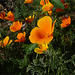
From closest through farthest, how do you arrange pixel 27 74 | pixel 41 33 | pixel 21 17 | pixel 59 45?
pixel 41 33, pixel 27 74, pixel 59 45, pixel 21 17

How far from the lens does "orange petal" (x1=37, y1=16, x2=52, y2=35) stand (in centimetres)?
118

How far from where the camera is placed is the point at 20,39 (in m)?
2.06

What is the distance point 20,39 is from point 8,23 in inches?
61.3

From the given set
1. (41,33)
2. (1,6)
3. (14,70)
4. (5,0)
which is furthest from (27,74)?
(5,0)

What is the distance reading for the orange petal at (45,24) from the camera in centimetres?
118

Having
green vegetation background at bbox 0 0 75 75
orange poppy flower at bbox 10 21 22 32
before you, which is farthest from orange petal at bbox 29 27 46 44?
orange poppy flower at bbox 10 21 22 32

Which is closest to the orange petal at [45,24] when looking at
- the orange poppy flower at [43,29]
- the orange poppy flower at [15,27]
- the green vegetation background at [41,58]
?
the orange poppy flower at [43,29]

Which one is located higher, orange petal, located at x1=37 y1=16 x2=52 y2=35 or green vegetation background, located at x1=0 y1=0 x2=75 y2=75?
orange petal, located at x1=37 y1=16 x2=52 y2=35

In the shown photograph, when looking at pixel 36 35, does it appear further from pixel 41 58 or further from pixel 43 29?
pixel 41 58

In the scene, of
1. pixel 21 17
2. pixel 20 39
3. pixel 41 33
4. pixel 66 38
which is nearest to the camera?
pixel 41 33

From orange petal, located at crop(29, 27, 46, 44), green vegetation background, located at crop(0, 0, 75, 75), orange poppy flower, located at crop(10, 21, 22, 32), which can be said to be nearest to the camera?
orange petal, located at crop(29, 27, 46, 44)

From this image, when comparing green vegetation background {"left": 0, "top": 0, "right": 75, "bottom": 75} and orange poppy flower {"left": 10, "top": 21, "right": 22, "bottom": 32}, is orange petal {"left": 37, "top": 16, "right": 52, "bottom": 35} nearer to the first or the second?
green vegetation background {"left": 0, "top": 0, "right": 75, "bottom": 75}

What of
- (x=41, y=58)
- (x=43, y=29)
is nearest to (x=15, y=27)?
(x=41, y=58)

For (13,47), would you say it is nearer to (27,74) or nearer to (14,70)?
(14,70)
